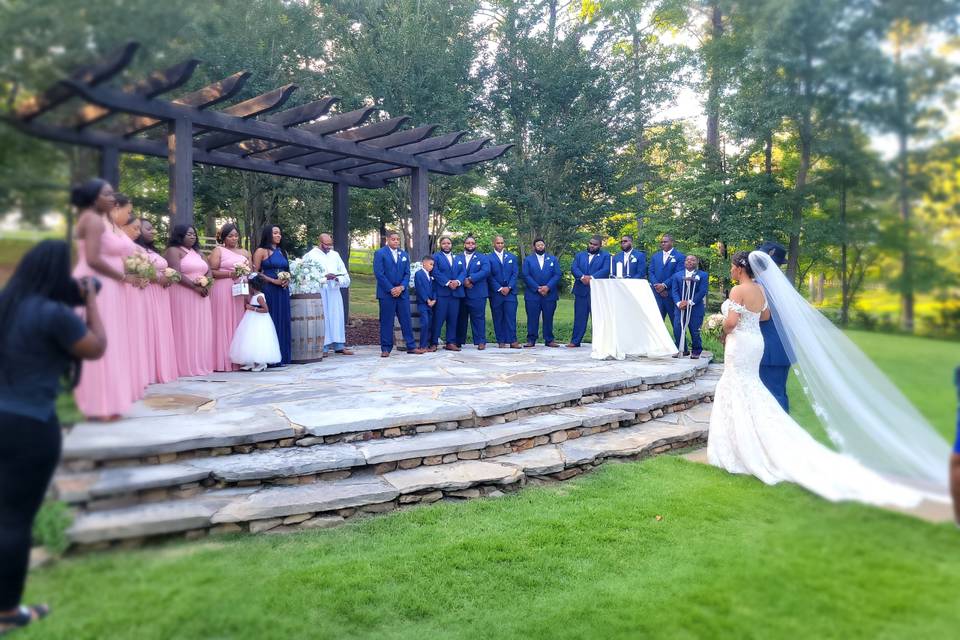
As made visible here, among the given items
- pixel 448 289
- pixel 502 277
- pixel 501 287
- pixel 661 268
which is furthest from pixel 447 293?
pixel 661 268

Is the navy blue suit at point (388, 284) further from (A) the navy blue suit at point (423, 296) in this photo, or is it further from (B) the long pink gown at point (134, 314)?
(B) the long pink gown at point (134, 314)

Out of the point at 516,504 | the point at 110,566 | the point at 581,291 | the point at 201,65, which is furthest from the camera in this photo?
the point at 581,291

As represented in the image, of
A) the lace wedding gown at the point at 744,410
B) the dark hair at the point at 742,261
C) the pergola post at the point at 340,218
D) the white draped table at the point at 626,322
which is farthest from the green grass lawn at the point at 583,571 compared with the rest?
the pergola post at the point at 340,218

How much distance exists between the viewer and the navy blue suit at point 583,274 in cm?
1232

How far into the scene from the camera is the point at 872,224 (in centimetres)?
110

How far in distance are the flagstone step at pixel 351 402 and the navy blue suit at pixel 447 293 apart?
6.43 feet

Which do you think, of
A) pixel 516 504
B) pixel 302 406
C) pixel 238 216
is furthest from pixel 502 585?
pixel 238 216

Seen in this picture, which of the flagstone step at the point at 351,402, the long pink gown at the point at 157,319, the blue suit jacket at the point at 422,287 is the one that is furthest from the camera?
the blue suit jacket at the point at 422,287

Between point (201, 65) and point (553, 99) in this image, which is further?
point (553, 99)

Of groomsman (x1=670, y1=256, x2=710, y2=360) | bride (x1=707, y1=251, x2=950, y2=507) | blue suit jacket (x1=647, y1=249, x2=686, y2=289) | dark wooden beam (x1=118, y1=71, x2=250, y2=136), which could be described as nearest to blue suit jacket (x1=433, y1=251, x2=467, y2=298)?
blue suit jacket (x1=647, y1=249, x2=686, y2=289)

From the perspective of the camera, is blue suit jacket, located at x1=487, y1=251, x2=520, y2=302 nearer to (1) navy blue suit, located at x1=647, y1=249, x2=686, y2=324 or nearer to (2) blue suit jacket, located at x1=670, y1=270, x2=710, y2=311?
(1) navy blue suit, located at x1=647, y1=249, x2=686, y2=324

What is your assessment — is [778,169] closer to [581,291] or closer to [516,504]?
[516,504]

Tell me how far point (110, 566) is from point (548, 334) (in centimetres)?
1241

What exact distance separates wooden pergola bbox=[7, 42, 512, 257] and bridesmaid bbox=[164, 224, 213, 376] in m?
1.37
